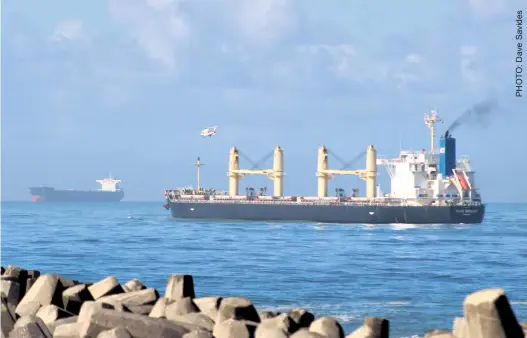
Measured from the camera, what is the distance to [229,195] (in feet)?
216

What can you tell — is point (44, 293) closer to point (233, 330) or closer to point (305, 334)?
point (233, 330)

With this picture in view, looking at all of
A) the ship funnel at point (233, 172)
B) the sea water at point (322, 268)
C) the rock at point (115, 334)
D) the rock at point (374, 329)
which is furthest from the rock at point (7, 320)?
the ship funnel at point (233, 172)

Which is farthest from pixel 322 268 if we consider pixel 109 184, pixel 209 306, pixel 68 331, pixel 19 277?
pixel 109 184

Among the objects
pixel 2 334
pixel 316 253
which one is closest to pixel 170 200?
pixel 316 253

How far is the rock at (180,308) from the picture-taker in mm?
7488

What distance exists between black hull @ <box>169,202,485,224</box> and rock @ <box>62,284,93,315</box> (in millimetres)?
46421

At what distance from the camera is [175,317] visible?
23.6ft

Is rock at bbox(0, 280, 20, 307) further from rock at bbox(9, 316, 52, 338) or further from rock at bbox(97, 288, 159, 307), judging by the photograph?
rock at bbox(9, 316, 52, 338)

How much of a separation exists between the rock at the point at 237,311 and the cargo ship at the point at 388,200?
47.4 meters

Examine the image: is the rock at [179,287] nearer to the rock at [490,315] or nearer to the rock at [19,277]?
the rock at [19,277]

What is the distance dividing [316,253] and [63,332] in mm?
20414

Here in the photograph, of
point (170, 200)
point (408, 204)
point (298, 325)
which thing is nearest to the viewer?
point (298, 325)

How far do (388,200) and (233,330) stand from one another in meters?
50.8

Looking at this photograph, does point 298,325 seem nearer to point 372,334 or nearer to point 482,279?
point 372,334
